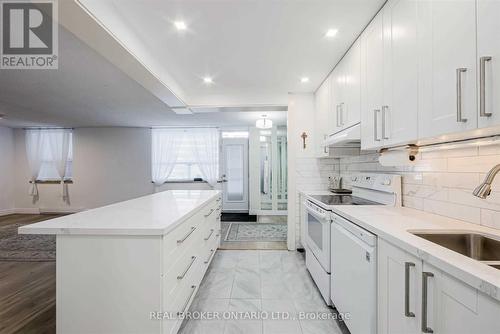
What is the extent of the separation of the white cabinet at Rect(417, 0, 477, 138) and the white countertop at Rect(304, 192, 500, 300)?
1.66 feet

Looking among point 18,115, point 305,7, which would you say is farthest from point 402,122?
point 18,115

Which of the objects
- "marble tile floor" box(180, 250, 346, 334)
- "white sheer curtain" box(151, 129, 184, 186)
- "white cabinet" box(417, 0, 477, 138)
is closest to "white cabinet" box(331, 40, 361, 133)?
"white cabinet" box(417, 0, 477, 138)

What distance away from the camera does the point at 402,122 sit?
1.42m

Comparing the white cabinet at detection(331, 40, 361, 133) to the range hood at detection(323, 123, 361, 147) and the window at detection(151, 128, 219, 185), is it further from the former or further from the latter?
the window at detection(151, 128, 219, 185)

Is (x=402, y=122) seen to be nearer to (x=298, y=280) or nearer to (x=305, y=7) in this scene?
(x=305, y=7)

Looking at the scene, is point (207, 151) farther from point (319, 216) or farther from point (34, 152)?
point (34, 152)

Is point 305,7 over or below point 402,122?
over

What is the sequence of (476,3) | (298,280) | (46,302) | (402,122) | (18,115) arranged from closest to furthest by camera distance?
(476,3)
(402,122)
(46,302)
(298,280)
(18,115)

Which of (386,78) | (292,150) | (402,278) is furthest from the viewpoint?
(292,150)

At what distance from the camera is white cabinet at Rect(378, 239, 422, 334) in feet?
3.22

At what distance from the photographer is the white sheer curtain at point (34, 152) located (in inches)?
241

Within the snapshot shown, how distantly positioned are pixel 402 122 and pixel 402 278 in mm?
890

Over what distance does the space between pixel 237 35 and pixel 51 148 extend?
6.62 meters

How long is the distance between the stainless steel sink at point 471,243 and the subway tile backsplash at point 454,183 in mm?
137
